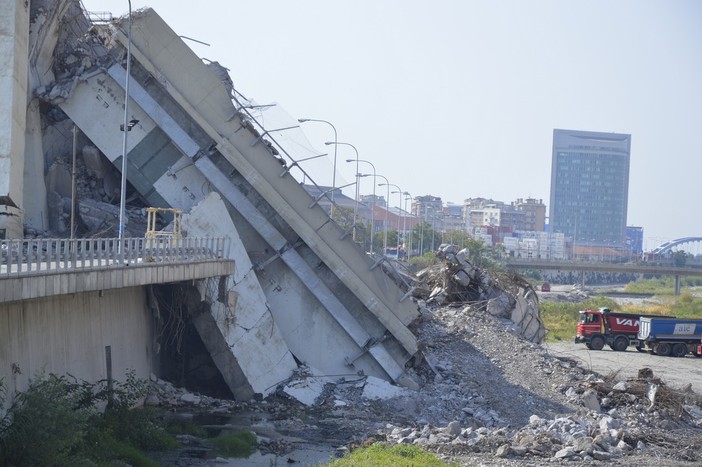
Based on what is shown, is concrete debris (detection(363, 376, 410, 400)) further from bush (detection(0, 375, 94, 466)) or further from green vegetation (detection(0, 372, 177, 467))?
bush (detection(0, 375, 94, 466))

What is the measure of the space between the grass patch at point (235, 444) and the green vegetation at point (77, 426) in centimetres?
116

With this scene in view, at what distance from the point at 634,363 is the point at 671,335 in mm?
7518

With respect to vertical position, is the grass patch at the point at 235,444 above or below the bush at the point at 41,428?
below

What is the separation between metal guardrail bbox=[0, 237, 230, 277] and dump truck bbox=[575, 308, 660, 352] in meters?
33.3

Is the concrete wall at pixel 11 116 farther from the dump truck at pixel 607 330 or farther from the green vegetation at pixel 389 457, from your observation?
the dump truck at pixel 607 330

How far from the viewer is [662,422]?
31797 mm

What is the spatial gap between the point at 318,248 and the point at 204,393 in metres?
6.67

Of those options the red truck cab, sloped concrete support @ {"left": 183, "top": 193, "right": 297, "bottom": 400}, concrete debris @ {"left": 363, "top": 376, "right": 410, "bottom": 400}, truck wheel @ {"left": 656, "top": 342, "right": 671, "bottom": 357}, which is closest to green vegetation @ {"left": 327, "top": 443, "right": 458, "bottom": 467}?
concrete debris @ {"left": 363, "top": 376, "right": 410, "bottom": 400}

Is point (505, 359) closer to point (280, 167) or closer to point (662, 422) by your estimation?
point (662, 422)

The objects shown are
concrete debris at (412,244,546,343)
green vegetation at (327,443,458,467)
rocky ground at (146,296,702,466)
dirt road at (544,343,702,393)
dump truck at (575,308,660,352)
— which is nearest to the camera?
green vegetation at (327,443,458,467)

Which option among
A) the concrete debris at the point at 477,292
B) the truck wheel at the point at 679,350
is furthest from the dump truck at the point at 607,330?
the concrete debris at the point at 477,292

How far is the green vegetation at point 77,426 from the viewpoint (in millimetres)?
18016

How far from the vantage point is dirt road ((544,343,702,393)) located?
4769 cm

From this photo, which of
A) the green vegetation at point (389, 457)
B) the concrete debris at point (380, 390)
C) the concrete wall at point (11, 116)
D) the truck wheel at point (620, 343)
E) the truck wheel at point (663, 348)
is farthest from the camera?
the truck wheel at point (620, 343)
